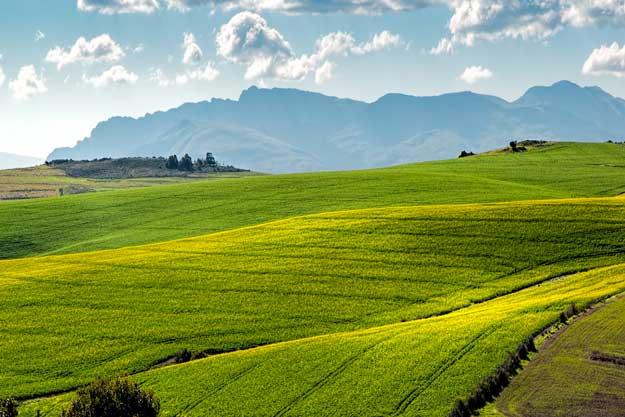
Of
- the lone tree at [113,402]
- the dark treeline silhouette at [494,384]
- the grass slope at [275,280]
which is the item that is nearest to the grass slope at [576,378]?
the dark treeline silhouette at [494,384]

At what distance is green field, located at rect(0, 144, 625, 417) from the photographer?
33094mm

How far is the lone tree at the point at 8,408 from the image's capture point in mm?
33062

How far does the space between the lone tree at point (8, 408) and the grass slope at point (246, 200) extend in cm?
4256

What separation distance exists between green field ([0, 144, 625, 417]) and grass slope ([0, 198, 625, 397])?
17 centimetres

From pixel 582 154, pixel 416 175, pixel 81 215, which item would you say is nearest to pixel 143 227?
pixel 81 215

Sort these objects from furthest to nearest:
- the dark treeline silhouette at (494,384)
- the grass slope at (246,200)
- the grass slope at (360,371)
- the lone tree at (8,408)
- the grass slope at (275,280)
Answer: the grass slope at (246,200) → the grass slope at (275,280) → the lone tree at (8,408) → the grass slope at (360,371) → the dark treeline silhouette at (494,384)

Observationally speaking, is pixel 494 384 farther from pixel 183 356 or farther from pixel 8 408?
pixel 8 408

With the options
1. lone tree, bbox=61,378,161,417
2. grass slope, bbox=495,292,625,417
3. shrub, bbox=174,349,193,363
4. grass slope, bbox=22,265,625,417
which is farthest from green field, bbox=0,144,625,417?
grass slope, bbox=495,292,625,417

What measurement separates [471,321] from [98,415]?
1897 cm

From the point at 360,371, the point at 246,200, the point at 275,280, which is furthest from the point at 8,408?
the point at 246,200

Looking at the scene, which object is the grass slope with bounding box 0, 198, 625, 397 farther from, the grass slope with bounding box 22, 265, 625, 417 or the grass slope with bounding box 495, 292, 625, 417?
the grass slope with bounding box 495, 292, 625, 417

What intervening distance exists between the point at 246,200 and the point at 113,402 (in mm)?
66058

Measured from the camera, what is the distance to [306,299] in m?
47.4

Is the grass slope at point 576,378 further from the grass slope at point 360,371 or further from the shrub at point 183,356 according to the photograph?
the shrub at point 183,356
